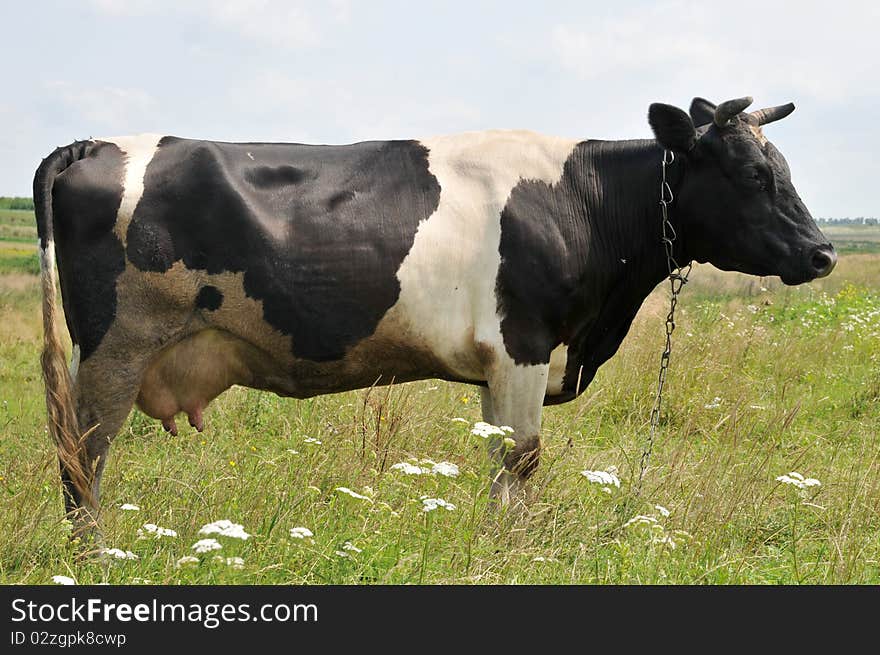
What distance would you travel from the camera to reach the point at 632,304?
5.97m

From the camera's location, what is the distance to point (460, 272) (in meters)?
5.32

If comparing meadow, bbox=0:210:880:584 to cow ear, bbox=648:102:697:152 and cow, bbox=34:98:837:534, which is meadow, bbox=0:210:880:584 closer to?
cow, bbox=34:98:837:534

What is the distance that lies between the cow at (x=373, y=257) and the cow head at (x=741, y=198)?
1cm

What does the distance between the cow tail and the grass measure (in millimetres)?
194

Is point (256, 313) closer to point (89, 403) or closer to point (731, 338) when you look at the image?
point (89, 403)

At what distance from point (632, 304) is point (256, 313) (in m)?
2.30

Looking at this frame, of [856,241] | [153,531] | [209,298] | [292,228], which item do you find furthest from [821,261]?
A: [856,241]

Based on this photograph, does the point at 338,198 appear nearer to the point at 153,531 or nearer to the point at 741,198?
the point at 153,531

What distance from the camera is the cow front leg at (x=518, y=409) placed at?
5375 millimetres

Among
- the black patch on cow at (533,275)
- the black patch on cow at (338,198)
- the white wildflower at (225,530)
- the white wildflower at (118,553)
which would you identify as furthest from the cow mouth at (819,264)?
the white wildflower at (118,553)

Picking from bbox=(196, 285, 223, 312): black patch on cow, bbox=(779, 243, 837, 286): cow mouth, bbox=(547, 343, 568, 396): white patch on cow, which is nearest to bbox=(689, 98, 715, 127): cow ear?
bbox=(779, 243, 837, 286): cow mouth

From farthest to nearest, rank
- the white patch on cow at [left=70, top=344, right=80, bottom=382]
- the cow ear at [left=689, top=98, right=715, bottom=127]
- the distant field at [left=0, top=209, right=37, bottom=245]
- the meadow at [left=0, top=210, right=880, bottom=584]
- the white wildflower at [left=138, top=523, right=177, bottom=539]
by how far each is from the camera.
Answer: the distant field at [left=0, top=209, right=37, bottom=245], the cow ear at [left=689, top=98, right=715, bottom=127], the white patch on cow at [left=70, top=344, right=80, bottom=382], the meadow at [left=0, top=210, right=880, bottom=584], the white wildflower at [left=138, top=523, right=177, bottom=539]

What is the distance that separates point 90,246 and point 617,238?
2.97 metres

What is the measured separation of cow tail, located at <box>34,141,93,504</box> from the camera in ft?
15.6
